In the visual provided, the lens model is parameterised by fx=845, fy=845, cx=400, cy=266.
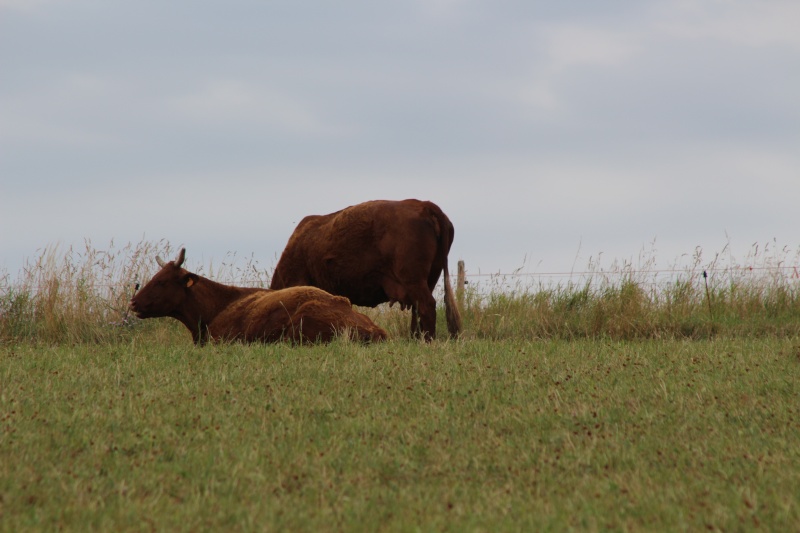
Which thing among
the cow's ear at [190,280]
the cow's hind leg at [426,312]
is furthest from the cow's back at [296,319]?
the cow's hind leg at [426,312]

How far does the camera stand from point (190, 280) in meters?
10.9

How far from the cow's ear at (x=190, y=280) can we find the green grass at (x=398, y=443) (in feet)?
8.04

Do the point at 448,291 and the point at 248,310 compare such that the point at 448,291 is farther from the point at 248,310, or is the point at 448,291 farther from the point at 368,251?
the point at 248,310

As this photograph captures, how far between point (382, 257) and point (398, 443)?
6785 mm

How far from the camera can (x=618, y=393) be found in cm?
666

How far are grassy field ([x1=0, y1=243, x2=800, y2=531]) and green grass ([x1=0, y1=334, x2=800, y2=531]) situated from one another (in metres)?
0.02

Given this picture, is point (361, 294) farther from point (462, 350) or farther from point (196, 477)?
point (196, 477)

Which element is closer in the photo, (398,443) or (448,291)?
(398,443)

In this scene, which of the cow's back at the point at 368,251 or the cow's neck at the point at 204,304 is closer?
the cow's neck at the point at 204,304

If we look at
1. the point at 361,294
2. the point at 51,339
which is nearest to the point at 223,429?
the point at 361,294

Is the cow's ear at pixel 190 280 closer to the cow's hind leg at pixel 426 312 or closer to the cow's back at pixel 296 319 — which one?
the cow's back at pixel 296 319

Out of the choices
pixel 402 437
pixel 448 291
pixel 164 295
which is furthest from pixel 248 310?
pixel 402 437

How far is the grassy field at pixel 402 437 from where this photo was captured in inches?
161

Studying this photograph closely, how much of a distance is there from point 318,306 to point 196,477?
17.3ft
